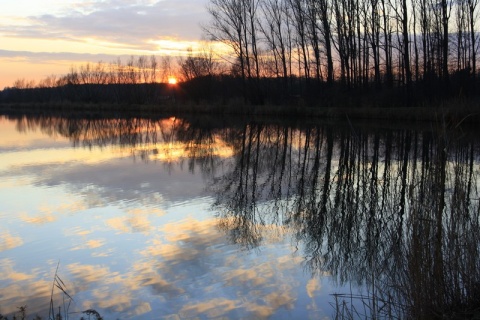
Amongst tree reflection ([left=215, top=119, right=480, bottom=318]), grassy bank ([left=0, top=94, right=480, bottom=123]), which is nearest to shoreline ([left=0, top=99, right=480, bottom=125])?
grassy bank ([left=0, top=94, right=480, bottom=123])

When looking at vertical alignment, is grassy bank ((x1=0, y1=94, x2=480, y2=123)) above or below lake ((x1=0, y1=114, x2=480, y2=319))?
above

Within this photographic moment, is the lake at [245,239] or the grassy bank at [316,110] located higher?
the grassy bank at [316,110]

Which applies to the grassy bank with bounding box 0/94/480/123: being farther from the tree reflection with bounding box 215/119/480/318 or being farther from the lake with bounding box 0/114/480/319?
the lake with bounding box 0/114/480/319

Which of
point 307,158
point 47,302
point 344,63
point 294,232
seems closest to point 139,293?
point 47,302

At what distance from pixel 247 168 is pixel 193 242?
6.63m

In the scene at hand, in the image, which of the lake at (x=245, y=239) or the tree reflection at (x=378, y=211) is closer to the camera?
the tree reflection at (x=378, y=211)

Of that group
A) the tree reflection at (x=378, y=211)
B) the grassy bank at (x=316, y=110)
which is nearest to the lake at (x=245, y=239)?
the tree reflection at (x=378, y=211)

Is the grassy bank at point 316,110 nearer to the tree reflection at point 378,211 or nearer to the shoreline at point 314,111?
the shoreline at point 314,111

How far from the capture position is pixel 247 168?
1309 centimetres

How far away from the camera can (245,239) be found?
267 inches

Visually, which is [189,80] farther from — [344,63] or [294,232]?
[294,232]

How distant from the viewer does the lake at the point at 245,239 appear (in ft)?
13.1

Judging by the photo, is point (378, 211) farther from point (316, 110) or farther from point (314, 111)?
point (314, 111)

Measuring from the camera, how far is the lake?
4.01 meters
